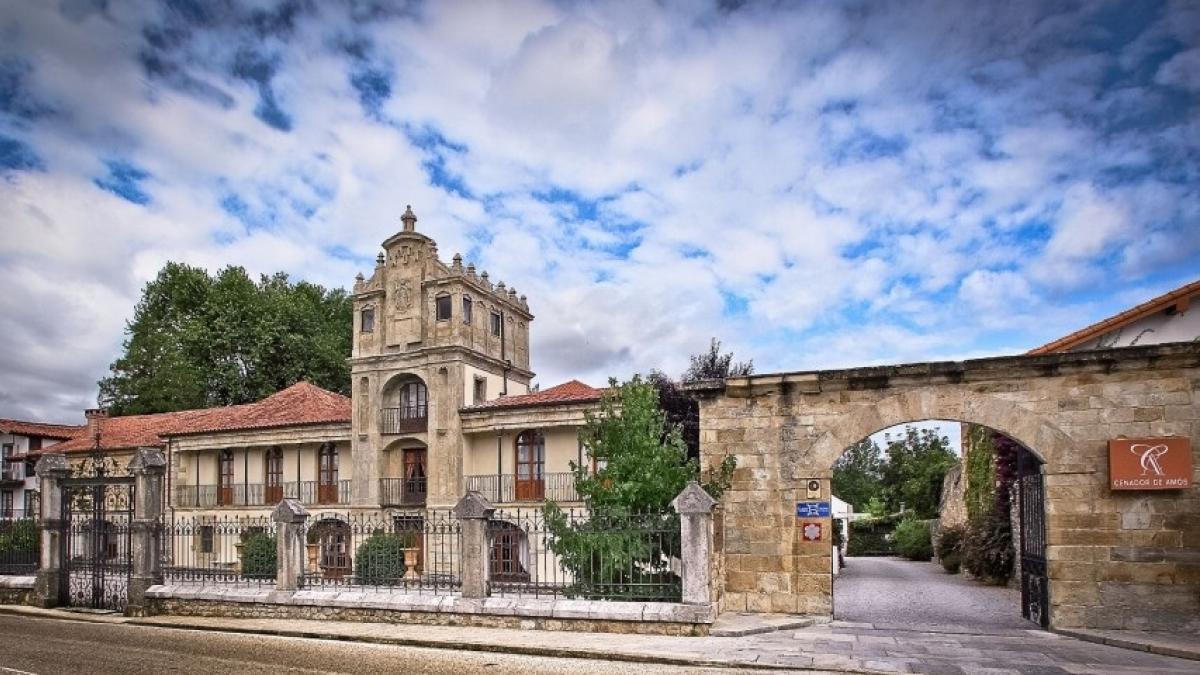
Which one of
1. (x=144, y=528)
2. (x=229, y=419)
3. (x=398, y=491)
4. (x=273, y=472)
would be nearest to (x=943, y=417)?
(x=144, y=528)

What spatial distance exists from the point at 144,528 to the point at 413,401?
13.2 m

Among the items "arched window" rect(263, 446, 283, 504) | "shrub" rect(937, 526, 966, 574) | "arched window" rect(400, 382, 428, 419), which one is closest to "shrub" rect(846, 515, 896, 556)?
"shrub" rect(937, 526, 966, 574)

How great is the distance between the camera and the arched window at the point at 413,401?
27344 mm

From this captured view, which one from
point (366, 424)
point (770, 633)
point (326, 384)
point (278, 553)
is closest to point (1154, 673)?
point (770, 633)

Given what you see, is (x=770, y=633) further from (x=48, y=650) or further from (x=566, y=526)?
(x=48, y=650)

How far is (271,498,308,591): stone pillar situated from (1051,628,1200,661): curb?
11.3 m

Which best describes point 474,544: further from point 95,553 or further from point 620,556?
point 95,553

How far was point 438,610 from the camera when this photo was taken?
12.5 metres

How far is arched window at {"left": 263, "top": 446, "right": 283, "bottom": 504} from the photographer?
1175 inches

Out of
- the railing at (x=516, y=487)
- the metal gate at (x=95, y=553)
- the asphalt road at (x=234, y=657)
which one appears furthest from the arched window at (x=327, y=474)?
the asphalt road at (x=234, y=657)

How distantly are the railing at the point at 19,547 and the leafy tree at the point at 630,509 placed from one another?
452 inches

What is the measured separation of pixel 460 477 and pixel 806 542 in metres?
15.9

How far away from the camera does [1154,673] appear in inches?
336

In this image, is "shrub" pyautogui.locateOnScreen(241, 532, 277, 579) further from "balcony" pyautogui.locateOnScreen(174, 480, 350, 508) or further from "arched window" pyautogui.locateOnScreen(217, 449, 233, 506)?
"arched window" pyautogui.locateOnScreen(217, 449, 233, 506)
